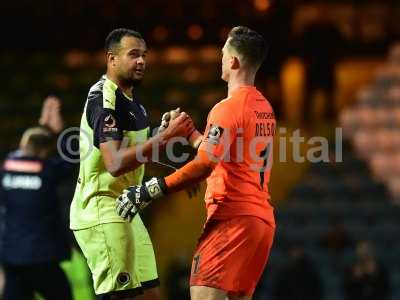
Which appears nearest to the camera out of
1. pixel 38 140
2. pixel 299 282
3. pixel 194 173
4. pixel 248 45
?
pixel 194 173

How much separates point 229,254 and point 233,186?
1.11 ft

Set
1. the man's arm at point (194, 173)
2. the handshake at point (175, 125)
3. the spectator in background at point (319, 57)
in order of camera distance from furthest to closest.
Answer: the spectator in background at point (319, 57) → the handshake at point (175, 125) → the man's arm at point (194, 173)

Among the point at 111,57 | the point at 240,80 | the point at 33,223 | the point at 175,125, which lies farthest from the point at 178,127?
the point at 33,223

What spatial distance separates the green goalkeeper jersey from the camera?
606cm

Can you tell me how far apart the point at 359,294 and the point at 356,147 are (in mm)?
3710

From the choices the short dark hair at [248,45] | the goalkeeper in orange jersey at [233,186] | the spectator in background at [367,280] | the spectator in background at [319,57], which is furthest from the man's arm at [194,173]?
the spectator in background at [319,57]

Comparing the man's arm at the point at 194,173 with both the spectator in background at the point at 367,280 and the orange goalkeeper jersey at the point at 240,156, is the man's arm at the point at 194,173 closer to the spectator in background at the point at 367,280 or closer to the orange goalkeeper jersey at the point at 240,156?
the orange goalkeeper jersey at the point at 240,156

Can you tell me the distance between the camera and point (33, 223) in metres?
7.98

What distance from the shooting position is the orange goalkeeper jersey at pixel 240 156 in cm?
586

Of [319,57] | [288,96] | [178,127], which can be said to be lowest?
[178,127]

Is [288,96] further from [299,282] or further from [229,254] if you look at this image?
[229,254]

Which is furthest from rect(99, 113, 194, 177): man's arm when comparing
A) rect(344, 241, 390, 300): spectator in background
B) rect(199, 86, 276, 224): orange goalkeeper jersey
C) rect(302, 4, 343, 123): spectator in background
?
rect(302, 4, 343, 123): spectator in background

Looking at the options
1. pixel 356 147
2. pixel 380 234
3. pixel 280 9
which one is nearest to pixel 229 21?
pixel 280 9

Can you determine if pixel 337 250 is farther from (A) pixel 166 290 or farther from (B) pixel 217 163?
(B) pixel 217 163
